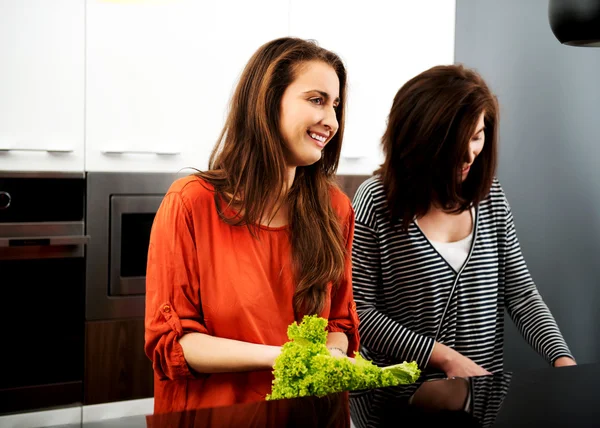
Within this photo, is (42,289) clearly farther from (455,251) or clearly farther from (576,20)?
(576,20)

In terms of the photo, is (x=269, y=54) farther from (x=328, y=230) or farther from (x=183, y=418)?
(x=183, y=418)

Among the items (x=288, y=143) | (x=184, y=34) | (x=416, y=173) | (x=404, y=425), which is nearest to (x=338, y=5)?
(x=184, y=34)

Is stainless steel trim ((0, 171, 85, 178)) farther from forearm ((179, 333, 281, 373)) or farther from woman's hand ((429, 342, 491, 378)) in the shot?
woman's hand ((429, 342, 491, 378))

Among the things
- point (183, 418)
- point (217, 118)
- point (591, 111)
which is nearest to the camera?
point (183, 418)

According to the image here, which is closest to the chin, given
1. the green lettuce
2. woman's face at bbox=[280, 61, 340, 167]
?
woman's face at bbox=[280, 61, 340, 167]

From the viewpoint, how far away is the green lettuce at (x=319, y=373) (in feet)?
3.10

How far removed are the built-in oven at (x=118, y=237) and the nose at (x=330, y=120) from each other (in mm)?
1155

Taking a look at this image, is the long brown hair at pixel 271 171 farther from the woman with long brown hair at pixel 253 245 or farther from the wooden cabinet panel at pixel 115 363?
the wooden cabinet panel at pixel 115 363

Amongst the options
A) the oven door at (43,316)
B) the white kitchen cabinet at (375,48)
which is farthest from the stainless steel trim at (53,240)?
the white kitchen cabinet at (375,48)

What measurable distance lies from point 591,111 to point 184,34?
137 cm

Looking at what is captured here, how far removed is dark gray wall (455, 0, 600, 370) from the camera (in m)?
2.27

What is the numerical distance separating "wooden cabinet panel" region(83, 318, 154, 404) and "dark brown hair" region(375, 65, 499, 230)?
114cm

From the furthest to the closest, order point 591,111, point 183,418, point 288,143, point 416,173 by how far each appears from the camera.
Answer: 1. point 591,111
2. point 416,173
3. point 288,143
4. point 183,418

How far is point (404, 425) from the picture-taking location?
32.4 inches
